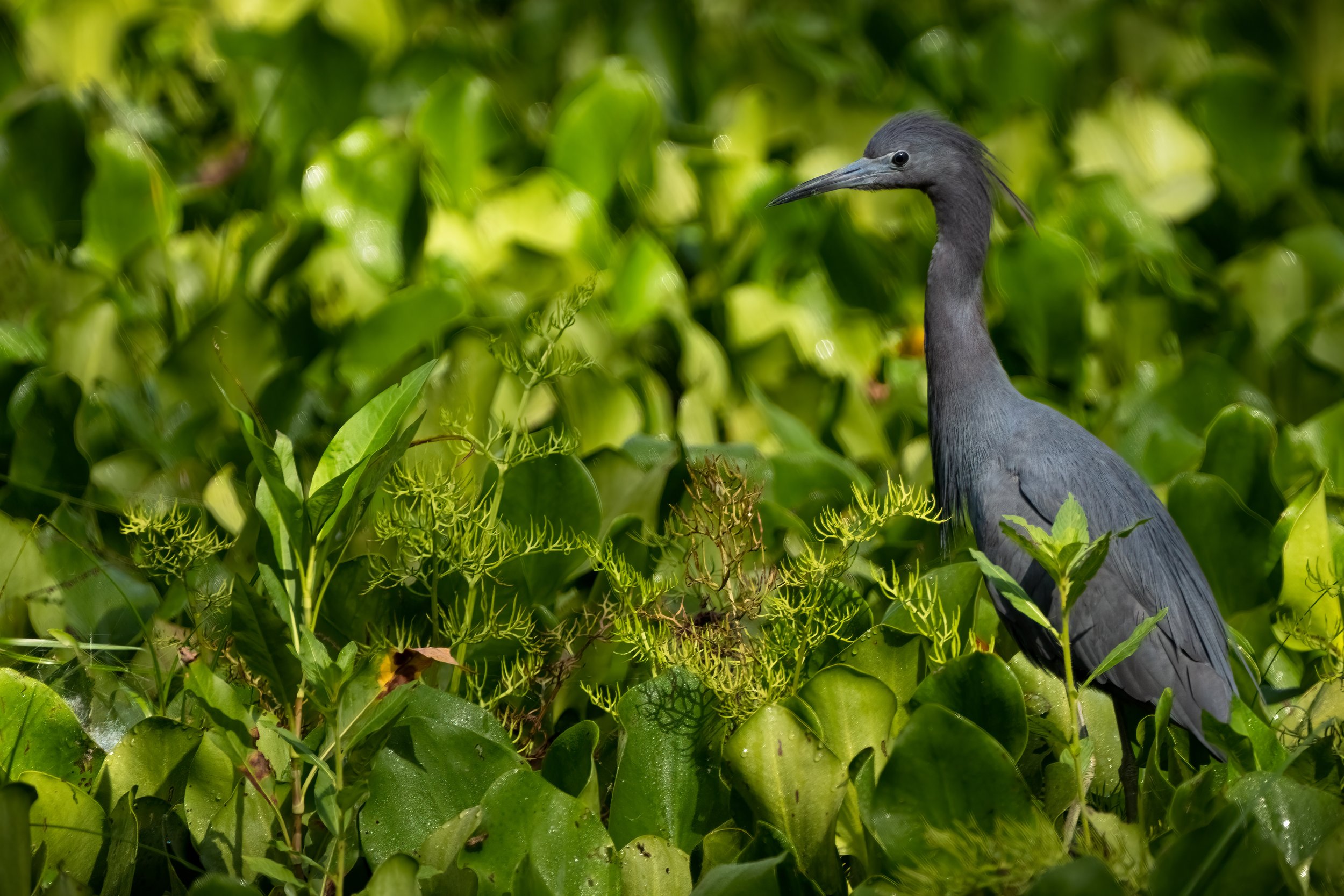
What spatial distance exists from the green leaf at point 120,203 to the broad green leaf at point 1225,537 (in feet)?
9.35

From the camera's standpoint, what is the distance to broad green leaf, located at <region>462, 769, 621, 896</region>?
1.93 metres

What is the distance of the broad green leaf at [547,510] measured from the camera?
2545 mm

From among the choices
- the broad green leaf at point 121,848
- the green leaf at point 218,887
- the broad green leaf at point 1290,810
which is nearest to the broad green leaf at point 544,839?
the green leaf at point 218,887

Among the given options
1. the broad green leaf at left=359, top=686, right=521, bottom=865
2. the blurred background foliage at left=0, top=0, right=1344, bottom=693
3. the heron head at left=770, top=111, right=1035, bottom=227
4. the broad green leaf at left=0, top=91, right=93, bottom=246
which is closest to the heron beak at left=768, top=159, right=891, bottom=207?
the heron head at left=770, top=111, right=1035, bottom=227

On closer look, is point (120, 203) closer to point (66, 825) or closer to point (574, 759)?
point (66, 825)

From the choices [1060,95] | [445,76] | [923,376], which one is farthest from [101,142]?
[1060,95]

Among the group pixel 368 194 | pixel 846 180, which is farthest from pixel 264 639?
pixel 368 194

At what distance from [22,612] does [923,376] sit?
2.42 metres

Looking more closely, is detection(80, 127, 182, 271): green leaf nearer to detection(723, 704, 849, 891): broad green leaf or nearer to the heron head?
the heron head

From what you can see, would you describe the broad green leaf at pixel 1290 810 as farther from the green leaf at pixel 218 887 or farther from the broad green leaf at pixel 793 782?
the green leaf at pixel 218 887

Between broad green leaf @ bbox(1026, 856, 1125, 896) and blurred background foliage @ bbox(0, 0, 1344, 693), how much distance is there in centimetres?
138

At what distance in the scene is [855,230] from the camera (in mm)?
4008

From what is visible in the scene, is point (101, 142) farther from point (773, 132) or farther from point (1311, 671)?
point (1311, 671)

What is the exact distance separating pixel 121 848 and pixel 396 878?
51 cm
